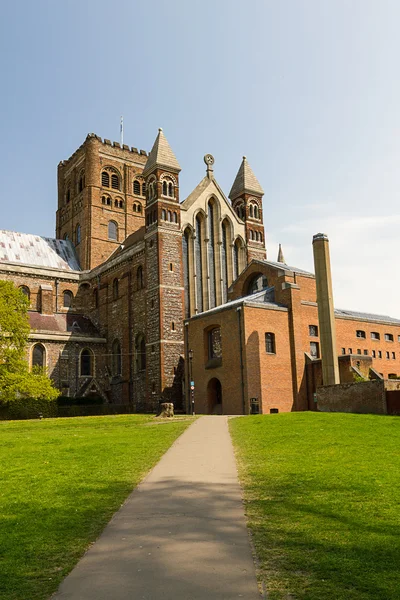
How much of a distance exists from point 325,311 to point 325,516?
1239 inches

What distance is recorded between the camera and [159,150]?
177ft

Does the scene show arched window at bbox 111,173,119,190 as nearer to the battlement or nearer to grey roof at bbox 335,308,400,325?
the battlement

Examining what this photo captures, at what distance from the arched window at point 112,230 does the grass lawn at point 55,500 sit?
172ft

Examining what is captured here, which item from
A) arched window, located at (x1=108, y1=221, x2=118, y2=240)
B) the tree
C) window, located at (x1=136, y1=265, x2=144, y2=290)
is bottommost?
the tree

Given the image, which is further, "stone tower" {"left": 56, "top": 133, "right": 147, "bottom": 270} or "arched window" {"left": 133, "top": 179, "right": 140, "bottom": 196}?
"arched window" {"left": 133, "top": 179, "right": 140, "bottom": 196}

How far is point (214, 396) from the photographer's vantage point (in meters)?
43.6

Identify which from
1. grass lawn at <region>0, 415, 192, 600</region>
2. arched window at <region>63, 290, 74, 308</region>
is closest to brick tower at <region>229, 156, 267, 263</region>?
arched window at <region>63, 290, 74, 308</region>

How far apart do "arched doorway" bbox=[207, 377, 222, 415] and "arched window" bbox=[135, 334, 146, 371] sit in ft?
32.8

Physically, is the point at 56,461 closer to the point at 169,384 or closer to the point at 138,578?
the point at 138,578

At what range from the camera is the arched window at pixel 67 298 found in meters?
63.8

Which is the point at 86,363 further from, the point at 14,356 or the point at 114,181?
the point at 114,181

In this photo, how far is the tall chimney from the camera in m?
37.9

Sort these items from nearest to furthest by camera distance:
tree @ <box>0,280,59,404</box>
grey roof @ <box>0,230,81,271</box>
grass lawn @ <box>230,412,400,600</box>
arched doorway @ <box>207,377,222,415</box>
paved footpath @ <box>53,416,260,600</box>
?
paved footpath @ <box>53,416,260,600</box> < grass lawn @ <box>230,412,400,600</box> < tree @ <box>0,280,59,404</box> < arched doorway @ <box>207,377,222,415</box> < grey roof @ <box>0,230,81,271</box>

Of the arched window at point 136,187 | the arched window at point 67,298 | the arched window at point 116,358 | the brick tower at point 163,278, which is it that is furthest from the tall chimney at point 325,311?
the arched window at point 136,187
